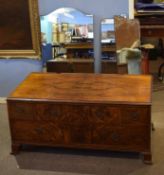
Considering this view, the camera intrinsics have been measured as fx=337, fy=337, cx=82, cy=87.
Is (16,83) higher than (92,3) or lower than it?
lower

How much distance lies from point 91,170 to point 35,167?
0.42 meters

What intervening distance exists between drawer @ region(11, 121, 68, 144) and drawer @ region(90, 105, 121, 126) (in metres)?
0.26

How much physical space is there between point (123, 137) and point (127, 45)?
1.15 m

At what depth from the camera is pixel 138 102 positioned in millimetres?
2357

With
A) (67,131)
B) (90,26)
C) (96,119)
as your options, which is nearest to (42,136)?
(67,131)

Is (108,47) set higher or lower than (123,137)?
higher

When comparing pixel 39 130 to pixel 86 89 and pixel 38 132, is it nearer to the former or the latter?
pixel 38 132

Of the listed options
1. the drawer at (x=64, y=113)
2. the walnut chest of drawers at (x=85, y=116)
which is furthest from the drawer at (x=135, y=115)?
A: the drawer at (x=64, y=113)

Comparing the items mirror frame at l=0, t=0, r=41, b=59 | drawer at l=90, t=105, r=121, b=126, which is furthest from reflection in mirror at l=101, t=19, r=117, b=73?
drawer at l=90, t=105, r=121, b=126

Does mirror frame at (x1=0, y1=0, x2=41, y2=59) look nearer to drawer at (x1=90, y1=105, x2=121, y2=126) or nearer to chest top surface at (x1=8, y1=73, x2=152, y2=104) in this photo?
chest top surface at (x1=8, y1=73, x2=152, y2=104)

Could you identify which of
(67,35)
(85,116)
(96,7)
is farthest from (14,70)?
(85,116)

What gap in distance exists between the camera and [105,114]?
7.91 feet

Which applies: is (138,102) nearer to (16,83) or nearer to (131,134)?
(131,134)

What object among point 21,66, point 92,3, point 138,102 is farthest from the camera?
point 21,66
